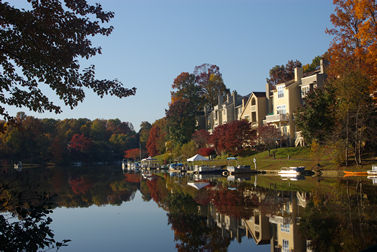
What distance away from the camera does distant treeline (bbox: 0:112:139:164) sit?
412 feet

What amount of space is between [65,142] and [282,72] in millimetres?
81954

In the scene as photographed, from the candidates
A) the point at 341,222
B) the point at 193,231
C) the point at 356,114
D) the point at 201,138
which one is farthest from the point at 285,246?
the point at 201,138

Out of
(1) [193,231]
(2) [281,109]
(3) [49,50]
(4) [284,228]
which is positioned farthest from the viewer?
(2) [281,109]

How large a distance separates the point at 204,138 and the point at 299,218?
63850mm

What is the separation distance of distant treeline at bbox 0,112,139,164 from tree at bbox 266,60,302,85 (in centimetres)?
6408

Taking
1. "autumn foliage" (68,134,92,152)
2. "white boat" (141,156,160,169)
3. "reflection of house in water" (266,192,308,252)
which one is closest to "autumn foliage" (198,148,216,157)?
"white boat" (141,156,160,169)

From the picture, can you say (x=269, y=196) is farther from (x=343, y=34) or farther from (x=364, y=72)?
(x=343, y=34)

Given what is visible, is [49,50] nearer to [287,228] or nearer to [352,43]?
[287,228]

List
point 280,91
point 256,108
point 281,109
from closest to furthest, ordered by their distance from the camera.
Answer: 1. point 281,109
2. point 280,91
3. point 256,108

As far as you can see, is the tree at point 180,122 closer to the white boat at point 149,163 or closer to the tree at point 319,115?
the white boat at point 149,163

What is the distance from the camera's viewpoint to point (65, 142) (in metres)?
144

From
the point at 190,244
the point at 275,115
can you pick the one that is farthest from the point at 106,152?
the point at 190,244

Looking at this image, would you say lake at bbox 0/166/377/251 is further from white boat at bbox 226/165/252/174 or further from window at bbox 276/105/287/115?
window at bbox 276/105/287/115

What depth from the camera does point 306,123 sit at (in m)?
51.4
